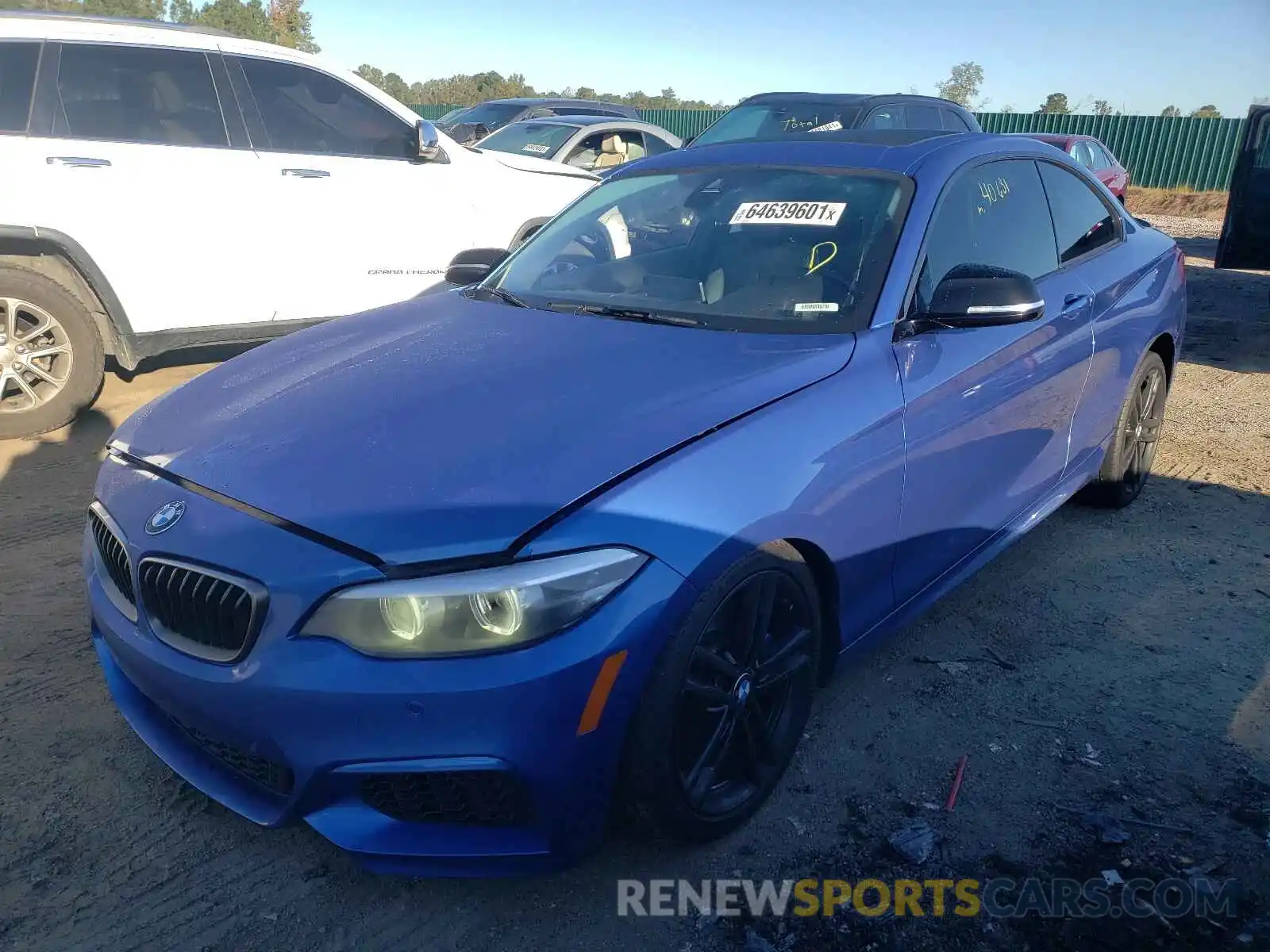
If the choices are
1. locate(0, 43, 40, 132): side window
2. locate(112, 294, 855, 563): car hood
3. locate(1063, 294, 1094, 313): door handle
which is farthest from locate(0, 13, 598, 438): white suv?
locate(1063, 294, 1094, 313): door handle

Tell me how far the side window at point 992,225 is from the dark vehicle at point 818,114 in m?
5.05

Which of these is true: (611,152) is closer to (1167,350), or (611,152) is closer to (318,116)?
(318,116)

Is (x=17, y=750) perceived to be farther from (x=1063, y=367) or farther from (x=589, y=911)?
(x=1063, y=367)

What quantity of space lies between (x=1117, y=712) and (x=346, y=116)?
5.24m

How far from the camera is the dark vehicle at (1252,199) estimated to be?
8516 mm

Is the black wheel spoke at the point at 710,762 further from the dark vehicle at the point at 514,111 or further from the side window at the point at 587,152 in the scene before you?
the dark vehicle at the point at 514,111

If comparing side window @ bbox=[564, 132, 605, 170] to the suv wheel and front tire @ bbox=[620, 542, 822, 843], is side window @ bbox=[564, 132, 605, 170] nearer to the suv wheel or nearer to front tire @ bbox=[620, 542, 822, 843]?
the suv wheel

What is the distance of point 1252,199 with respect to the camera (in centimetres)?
863

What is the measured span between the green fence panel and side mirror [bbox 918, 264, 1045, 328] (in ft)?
79.8

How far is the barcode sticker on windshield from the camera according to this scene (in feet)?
10.2

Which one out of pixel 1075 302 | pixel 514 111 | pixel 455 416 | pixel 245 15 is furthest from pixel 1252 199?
pixel 245 15

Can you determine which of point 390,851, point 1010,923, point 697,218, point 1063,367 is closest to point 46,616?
point 390,851

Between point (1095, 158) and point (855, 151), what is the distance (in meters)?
12.3

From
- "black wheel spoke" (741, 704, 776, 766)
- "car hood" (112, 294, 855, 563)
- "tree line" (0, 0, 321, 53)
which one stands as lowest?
"black wheel spoke" (741, 704, 776, 766)
